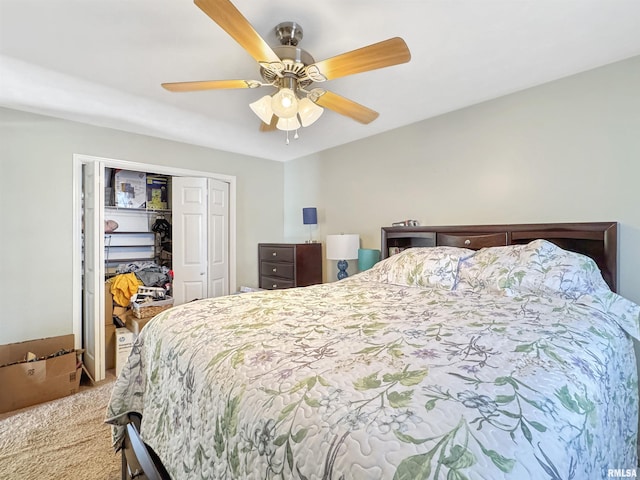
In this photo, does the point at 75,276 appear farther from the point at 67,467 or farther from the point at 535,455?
the point at 535,455

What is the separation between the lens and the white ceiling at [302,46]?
147cm

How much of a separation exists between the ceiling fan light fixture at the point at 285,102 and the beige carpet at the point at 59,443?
2.18m

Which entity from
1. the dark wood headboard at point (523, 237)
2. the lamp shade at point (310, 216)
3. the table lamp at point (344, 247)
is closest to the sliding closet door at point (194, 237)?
the lamp shade at point (310, 216)

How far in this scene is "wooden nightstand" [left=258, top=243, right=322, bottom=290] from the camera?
3470 mm

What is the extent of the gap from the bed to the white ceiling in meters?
1.17

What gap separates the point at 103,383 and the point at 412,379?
316 cm

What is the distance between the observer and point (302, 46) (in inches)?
68.7

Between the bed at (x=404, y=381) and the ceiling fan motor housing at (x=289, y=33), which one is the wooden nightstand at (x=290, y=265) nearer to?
the bed at (x=404, y=381)

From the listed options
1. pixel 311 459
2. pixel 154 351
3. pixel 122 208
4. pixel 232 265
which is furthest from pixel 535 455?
pixel 122 208

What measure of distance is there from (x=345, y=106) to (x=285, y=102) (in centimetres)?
51

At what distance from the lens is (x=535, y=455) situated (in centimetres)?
56

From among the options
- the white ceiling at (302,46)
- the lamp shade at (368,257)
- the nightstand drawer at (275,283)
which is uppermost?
the white ceiling at (302,46)

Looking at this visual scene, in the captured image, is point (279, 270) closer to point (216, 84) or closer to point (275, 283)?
point (275, 283)

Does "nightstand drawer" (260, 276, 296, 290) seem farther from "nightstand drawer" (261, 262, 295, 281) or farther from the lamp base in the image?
the lamp base
